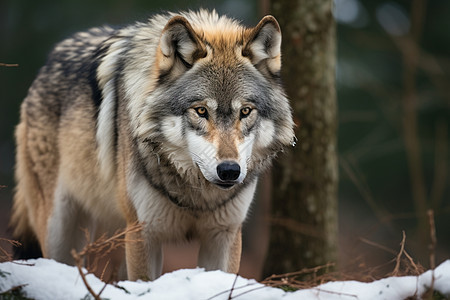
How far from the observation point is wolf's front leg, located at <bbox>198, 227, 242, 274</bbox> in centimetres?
397

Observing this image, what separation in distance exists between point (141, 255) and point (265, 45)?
5.73 feet

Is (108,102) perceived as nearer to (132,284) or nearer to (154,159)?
(154,159)

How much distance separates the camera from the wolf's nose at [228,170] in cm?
311

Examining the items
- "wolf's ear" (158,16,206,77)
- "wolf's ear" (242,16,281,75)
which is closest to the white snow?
"wolf's ear" (158,16,206,77)

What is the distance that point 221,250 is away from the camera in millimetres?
3992

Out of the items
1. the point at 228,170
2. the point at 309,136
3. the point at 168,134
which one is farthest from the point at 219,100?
the point at 309,136

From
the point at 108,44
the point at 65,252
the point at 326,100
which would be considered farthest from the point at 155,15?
the point at 65,252

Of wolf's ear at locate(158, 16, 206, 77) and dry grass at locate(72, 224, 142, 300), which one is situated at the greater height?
wolf's ear at locate(158, 16, 206, 77)

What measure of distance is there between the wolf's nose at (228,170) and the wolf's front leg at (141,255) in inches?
37.3

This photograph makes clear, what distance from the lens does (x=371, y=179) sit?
16.4 meters

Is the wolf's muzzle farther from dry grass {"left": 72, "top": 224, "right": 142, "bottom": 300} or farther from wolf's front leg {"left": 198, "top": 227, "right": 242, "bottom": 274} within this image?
wolf's front leg {"left": 198, "top": 227, "right": 242, "bottom": 274}

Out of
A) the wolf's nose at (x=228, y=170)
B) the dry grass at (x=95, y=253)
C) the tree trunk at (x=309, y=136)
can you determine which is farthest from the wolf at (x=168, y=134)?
the tree trunk at (x=309, y=136)

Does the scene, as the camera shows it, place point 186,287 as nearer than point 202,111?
Yes

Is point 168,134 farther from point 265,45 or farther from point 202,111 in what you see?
point 265,45
